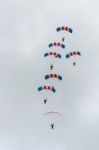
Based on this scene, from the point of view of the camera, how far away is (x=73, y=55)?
436ft

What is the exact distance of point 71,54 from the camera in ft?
440

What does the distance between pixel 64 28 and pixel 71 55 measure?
10.1 metres

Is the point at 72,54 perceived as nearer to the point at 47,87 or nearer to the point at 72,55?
the point at 72,55

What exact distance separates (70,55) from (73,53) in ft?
4.30

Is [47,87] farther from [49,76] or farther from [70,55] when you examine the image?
[70,55]

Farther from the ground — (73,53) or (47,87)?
(73,53)

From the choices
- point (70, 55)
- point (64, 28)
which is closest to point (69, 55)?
point (70, 55)

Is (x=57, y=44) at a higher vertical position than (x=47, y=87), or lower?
higher

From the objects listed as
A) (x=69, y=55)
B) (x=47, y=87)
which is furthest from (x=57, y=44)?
(x=47, y=87)

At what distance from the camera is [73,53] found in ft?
440

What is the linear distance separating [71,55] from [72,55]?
0.70m

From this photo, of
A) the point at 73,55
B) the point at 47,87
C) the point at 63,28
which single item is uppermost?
the point at 63,28

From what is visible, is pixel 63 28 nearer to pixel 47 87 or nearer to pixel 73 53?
pixel 73 53

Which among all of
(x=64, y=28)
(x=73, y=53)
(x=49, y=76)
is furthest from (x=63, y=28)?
(x=49, y=76)
